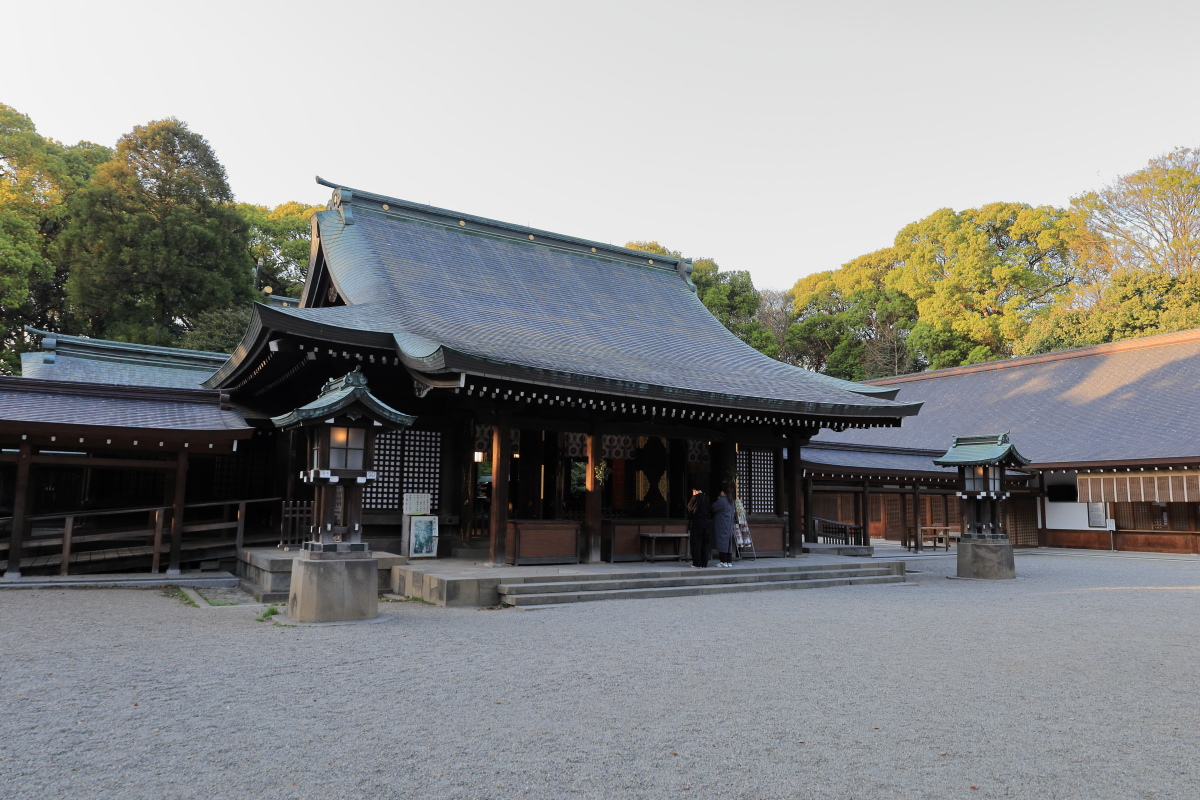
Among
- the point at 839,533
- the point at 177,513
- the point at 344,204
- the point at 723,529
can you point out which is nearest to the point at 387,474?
the point at 177,513

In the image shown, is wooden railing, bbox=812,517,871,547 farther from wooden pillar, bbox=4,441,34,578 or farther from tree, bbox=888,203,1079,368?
tree, bbox=888,203,1079,368

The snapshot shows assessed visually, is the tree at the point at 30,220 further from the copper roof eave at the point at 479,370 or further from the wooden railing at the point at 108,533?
the copper roof eave at the point at 479,370

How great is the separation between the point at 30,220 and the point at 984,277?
40.3m

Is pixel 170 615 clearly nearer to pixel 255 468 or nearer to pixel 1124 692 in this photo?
pixel 255 468

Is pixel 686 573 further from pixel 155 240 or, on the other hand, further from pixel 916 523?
pixel 155 240

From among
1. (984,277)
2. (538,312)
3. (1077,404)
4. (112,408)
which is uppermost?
(984,277)

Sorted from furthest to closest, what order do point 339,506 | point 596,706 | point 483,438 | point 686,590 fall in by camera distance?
point 483,438, point 686,590, point 339,506, point 596,706

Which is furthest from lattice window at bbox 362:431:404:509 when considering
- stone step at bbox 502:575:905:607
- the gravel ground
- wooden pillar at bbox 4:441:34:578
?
wooden pillar at bbox 4:441:34:578

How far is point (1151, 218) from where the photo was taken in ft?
105

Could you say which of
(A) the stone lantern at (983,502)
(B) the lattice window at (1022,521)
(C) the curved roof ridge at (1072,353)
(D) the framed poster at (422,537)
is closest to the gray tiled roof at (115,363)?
(D) the framed poster at (422,537)

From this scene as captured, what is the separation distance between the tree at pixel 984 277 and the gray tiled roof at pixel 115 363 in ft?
107

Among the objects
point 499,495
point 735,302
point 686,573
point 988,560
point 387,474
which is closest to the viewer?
point 499,495

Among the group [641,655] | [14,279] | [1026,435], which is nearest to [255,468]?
[641,655]

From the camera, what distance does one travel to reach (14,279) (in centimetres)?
2516
